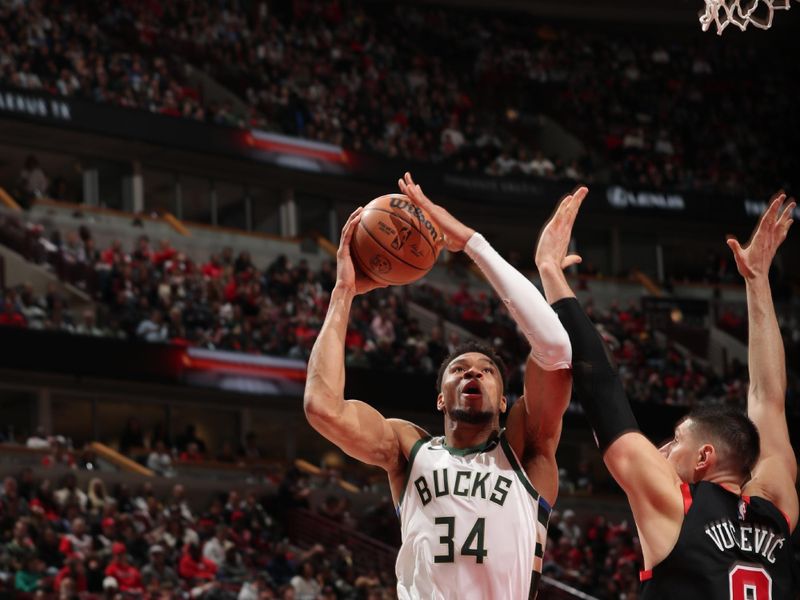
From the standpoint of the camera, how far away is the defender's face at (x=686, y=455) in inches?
171

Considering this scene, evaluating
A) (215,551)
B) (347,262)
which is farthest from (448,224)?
(215,551)

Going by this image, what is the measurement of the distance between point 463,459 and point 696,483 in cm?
126

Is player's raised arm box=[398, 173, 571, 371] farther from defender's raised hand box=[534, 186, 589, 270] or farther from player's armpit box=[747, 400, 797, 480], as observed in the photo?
player's armpit box=[747, 400, 797, 480]

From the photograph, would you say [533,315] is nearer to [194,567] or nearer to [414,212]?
[414,212]

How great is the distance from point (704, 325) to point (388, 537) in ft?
47.6

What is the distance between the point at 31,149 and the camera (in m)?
27.2

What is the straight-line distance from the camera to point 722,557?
407 centimetres

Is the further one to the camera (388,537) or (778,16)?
(778,16)

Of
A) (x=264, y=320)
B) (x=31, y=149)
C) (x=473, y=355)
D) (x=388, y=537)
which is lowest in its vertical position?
(x=388, y=537)

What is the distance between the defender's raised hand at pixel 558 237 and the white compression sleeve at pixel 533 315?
115 millimetres

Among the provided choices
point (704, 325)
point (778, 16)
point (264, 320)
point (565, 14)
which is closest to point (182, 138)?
point (264, 320)

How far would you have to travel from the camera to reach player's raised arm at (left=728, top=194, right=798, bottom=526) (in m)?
4.47

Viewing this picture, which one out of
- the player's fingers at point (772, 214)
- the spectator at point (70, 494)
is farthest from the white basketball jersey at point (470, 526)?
the spectator at point (70, 494)

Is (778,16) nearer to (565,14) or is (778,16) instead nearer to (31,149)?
(565,14)
